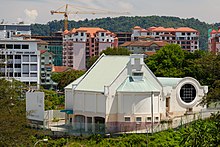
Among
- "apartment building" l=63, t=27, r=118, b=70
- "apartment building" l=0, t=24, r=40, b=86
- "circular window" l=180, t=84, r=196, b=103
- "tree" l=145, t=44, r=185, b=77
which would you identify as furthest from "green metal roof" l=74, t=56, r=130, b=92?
→ "apartment building" l=63, t=27, r=118, b=70

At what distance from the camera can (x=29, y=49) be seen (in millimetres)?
86062

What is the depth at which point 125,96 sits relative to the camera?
148 ft

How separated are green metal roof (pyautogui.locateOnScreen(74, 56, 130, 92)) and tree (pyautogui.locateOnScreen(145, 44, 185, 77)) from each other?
15687mm

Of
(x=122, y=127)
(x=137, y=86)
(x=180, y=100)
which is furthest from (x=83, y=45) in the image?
(x=122, y=127)

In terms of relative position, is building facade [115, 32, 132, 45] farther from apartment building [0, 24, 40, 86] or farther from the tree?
the tree

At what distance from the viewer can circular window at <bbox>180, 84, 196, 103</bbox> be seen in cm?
4853

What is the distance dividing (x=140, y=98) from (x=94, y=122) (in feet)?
13.1

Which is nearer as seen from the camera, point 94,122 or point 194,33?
point 94,122

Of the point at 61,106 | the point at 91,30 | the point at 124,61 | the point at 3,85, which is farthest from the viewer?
the point at 91,30

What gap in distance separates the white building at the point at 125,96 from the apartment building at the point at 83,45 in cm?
7103

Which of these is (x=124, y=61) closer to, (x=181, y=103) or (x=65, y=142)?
(x=181, y=103)

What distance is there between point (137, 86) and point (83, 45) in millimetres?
76117

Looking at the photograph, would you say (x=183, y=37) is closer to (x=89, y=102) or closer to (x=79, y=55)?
(x=79, y=55)

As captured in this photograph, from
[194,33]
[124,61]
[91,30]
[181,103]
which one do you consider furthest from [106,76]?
[194,33]
